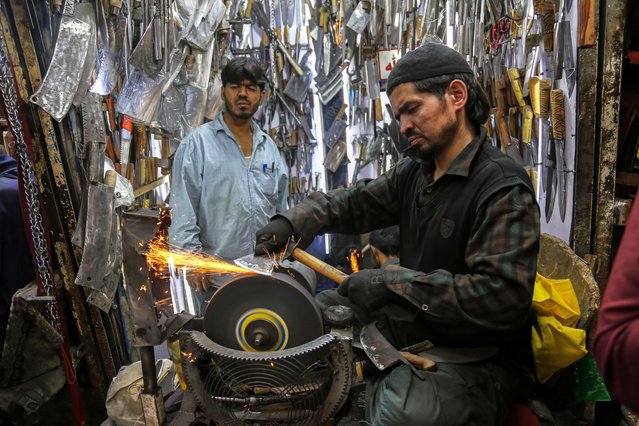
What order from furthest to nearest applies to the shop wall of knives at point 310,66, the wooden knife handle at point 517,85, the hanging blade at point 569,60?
the wooden knife handle at point 517,85, the shop wall of knives at point 310,66, the hanging blade at point 569,60

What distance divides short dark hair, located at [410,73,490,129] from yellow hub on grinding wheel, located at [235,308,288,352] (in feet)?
3.30

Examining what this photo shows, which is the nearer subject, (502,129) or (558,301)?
(558,301)

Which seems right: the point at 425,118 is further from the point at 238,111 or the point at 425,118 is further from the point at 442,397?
the point at 238,111

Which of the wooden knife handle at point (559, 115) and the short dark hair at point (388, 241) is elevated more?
the wooden knife handle at point (559, 115)

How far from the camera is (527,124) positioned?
2799 millimetres

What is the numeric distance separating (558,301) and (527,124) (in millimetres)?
1368

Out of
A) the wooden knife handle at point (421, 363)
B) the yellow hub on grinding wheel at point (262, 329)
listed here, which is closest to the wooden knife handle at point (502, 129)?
the wooden knife handle at point (421, 363)

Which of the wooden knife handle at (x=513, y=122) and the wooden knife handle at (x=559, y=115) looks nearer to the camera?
the wooden knife handle at (x=559, y=115)

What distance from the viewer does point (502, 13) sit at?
3336 mm

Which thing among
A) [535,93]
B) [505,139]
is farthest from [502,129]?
[535,93]

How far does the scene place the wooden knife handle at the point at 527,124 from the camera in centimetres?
280

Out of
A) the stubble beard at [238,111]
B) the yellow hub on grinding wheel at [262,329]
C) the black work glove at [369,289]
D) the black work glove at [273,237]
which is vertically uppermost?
the stubble beard at [238,111]

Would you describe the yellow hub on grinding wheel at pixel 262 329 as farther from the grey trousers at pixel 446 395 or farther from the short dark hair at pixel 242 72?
the short dark hair at pixel 242 72

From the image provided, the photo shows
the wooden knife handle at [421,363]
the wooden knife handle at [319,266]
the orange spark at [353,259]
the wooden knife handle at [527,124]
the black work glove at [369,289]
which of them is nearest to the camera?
the wooden knife handle at [421,363]
